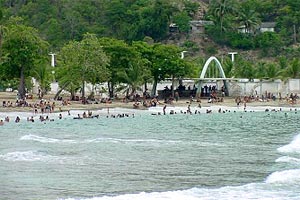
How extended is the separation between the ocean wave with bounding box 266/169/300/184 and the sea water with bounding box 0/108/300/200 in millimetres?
46

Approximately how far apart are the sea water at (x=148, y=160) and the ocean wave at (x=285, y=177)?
0.05m

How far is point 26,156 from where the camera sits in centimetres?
4488

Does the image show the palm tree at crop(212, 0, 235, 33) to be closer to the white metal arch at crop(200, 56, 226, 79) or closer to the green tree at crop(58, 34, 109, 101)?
the white metal arch at crop(200, 56, 226, 79)

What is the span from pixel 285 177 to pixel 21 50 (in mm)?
64482

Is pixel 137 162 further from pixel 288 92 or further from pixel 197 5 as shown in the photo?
pixel 197 5

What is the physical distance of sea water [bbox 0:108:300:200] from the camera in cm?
3291

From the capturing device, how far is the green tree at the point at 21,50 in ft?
317

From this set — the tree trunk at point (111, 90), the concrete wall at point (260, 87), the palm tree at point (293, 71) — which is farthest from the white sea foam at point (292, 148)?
the palm tree at point (293, 71)

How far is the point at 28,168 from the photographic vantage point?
3997cm

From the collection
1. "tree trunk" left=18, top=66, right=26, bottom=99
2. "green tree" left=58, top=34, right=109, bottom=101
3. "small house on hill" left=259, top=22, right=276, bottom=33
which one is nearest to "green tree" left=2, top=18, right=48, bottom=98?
"tree trunk" left=18, top=66, right=26, bottom=99

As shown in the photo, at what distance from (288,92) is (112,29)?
59.3 meters

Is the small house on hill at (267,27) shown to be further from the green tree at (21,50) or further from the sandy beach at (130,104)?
the green tree at (21,50)

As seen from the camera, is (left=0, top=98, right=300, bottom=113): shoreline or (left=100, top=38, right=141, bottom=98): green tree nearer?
(left=0, top=98, right=300, bottom=113): shoreline

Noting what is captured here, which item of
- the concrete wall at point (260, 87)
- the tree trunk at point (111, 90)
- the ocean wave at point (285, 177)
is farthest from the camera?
the concrete wall at point (260, 87)
